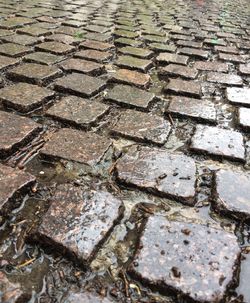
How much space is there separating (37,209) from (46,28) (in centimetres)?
330

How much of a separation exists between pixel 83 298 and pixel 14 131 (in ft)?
3.44

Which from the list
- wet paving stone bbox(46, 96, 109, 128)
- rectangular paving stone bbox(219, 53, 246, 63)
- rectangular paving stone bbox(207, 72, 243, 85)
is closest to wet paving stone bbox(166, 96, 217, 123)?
wet paving stone bbox(46, 96, 109, 128)

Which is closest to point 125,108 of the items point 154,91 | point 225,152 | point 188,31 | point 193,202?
point 154,91

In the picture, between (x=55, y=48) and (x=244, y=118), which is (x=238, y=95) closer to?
(x=244, y=118)

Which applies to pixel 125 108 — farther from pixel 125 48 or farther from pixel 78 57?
pixel 125 48

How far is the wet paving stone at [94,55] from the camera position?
121 inches

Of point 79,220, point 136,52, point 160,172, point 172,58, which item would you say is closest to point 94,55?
point 136,52

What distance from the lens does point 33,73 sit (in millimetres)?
2510

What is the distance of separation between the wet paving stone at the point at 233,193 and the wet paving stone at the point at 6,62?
1.95 metres

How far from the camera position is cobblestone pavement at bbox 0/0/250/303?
108cm

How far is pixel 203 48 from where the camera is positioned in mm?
4031

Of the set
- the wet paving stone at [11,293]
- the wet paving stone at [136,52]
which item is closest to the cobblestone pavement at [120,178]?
the wet paving stone at [11,293]

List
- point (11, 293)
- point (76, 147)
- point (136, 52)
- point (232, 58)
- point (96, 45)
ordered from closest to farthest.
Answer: point (11, 293) < point (76, 147) < point (136, 52) < point (96, 45) < point (232, 58)

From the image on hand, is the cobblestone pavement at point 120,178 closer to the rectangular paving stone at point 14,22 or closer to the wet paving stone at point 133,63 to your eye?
the wet paving stone at point 133,63
